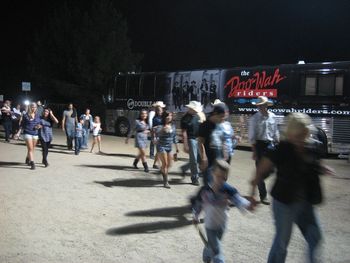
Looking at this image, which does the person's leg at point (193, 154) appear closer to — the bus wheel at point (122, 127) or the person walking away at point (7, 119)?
the person walking away at point (7, 119)

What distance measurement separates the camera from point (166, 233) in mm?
5969

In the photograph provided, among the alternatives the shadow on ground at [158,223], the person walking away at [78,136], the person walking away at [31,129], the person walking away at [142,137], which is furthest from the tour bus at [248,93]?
the person walking away at [31,129]

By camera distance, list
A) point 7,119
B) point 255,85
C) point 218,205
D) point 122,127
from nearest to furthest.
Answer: point 218,205 → point 255,85 → point 7,119 → point 122,127

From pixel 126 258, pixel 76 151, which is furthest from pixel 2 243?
pixel 76 151

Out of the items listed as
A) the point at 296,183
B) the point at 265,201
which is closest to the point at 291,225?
the point at 296,183

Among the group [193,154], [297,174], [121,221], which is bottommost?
[121,221]

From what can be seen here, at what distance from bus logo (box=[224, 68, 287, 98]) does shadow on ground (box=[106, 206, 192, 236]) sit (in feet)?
33.2

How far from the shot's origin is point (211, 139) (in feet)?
22.0

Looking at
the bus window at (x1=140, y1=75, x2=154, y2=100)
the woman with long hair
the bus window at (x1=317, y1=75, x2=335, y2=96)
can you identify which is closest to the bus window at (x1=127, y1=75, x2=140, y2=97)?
the bus window at (x1=140, y1=75, x2=154, y2=100)

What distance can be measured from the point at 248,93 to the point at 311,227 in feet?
43.3

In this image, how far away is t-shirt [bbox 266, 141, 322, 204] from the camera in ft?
13.2

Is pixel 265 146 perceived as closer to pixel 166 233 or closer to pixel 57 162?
pixel 166 233

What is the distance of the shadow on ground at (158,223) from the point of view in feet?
19.8

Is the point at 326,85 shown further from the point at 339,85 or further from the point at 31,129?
the point at 31,129
